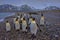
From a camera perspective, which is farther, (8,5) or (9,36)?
(8,5)

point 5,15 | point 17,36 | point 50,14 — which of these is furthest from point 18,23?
point 50,14

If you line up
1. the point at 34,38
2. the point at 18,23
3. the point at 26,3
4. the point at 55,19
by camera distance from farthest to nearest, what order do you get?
the point at 26,3, the point at 55,19, the point at 18,23, the point at 34,38

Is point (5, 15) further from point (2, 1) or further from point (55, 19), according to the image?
point (55, 19)

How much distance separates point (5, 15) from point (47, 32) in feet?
6.89

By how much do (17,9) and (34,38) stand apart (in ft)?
7.96

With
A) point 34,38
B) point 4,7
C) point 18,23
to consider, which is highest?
point 4,7

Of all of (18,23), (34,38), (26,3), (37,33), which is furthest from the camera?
(26,3)

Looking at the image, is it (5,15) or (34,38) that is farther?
(5,15)

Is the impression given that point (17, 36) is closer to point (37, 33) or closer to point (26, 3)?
point (37, 33)

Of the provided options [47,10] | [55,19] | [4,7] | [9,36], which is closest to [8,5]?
[4,7]

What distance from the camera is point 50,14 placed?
18.7 ft

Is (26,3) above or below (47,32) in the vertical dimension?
above

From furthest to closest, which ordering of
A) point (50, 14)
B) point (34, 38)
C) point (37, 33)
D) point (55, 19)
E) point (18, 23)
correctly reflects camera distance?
point (50, 14) → point (55, 19) → point (18, 23) → point (37, 33) → point (34, 38)

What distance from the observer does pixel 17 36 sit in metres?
3.84
